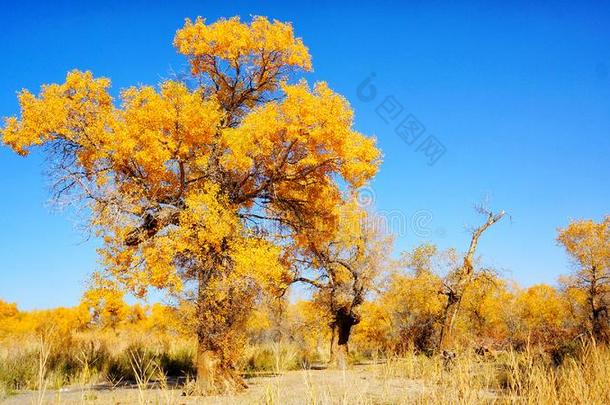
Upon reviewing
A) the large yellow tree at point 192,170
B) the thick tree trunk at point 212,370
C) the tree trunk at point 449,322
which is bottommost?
the thick tree trunk at point 212,370

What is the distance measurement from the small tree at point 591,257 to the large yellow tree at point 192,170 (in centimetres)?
2643

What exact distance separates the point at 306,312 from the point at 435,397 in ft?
62.8

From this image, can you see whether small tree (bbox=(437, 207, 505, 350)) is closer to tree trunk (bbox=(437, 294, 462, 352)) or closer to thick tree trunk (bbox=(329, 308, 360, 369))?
tree trunk (bbox=(437, 294, 462, 352))

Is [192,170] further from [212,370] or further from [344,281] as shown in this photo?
[344,281]

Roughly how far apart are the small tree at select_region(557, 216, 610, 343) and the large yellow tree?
2643cm

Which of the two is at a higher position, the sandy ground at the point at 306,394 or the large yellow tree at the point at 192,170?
the large yellow tree at the point at 192,170

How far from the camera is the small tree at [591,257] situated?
103 ft

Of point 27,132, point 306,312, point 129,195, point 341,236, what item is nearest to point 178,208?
point 129,195

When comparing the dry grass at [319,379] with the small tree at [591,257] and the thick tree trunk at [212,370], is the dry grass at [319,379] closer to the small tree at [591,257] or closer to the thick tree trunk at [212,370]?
the thick tree trunk at [212,370]

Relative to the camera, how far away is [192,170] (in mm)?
12445

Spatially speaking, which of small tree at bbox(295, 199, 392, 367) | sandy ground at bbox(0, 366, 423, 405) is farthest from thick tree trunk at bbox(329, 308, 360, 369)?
sandy ground at bbox(0, 366, 423, 405)

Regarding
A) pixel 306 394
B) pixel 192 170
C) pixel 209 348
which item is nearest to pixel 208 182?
pixel 192 170

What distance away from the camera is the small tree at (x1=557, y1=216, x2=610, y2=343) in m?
31.4

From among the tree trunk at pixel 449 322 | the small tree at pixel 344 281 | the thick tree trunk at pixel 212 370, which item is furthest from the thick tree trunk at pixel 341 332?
the thick tree trunk at pixel 212 370
